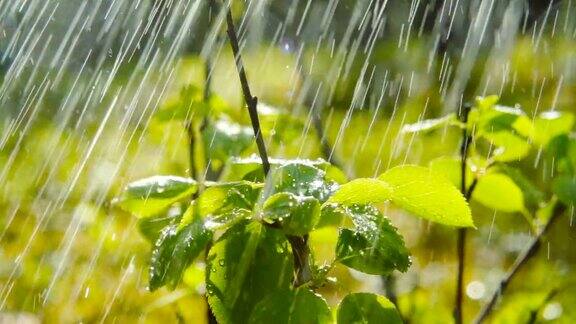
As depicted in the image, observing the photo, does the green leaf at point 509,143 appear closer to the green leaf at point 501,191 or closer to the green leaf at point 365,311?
the green leaf at point 501,191

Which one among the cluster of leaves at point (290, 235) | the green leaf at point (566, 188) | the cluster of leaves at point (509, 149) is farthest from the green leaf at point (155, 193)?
the green leaf at point (566, 188)

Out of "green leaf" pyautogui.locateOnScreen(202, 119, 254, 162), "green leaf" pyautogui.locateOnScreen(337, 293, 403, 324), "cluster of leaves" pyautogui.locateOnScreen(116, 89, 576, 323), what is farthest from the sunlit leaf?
"green leaf" pyautogui.locateOnScreen(202, 119, 254, 162)

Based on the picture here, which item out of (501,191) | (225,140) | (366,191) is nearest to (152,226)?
(225,140)

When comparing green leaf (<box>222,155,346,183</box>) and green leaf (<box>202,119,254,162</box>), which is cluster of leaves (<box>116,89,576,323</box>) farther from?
green leaf (<box>202,119,254,162</box>)

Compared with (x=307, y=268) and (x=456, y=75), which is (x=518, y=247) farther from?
(x=307, y=268)

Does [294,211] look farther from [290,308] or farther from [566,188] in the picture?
[566,188]

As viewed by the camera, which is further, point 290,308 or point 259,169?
point 259,169

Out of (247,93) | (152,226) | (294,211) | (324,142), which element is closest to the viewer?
(294,211)
